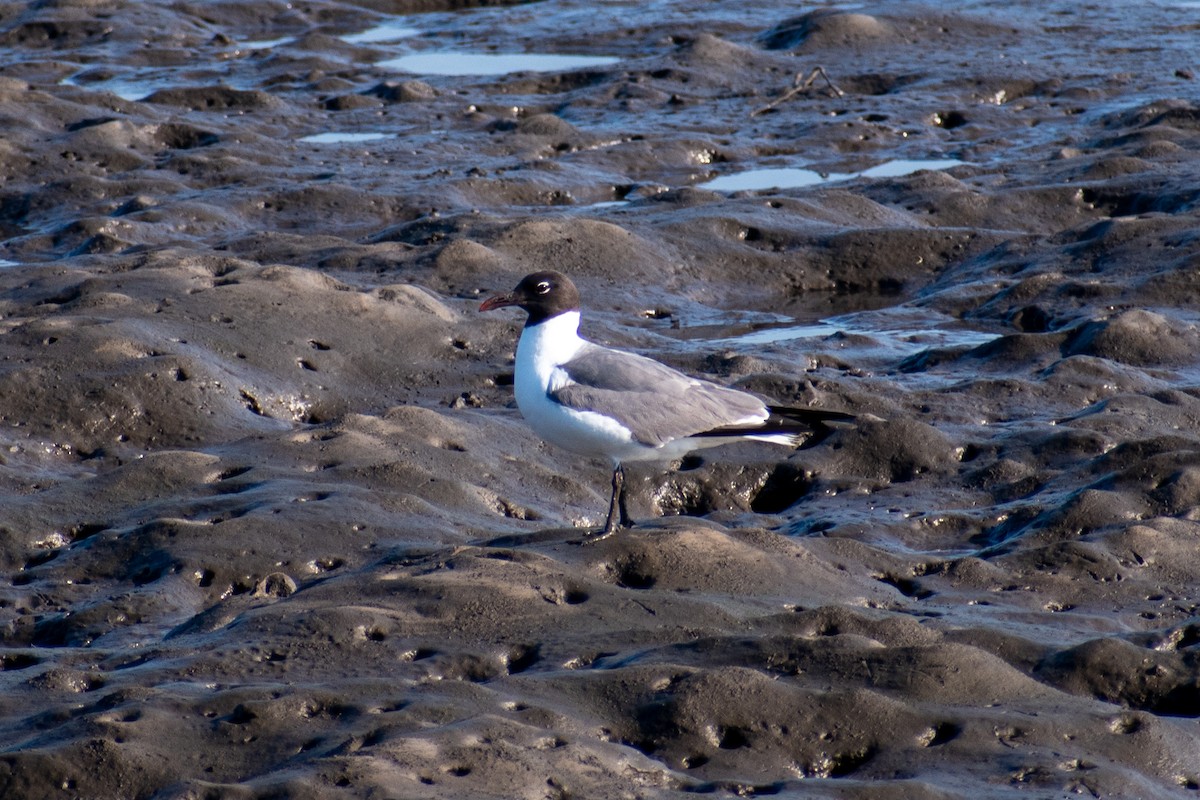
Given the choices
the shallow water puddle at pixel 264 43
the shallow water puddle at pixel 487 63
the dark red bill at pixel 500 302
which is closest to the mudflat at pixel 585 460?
the shallow water puddle at pixel 487 63

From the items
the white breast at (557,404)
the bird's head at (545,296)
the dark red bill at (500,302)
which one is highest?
the bird's head at (545,296)

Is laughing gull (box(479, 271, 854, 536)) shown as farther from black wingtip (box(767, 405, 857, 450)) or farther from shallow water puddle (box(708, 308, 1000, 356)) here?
shallow water puddle (box(708, 308, 1000, 356))

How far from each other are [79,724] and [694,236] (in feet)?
27.8

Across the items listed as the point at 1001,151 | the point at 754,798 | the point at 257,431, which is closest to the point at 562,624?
the point at 754,798

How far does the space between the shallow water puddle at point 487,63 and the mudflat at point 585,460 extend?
0.67 feet

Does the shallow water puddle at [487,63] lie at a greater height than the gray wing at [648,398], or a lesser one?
lesser

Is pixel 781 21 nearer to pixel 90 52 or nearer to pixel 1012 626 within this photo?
pixel 90 52

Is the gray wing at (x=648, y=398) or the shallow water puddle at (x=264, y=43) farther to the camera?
the shallow water puddle at (x=264, y=43)

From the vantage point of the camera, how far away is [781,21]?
2019 cm

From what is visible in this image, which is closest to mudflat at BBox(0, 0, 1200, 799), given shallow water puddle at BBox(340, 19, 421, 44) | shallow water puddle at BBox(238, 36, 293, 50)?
shallow water puddle at BBox(238, 36, 293, 50)

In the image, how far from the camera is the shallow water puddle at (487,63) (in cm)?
1881

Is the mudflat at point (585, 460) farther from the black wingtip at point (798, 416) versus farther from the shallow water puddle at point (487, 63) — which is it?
the black wingtip at point (798, 416)

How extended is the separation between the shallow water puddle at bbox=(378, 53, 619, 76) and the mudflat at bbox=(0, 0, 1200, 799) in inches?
8.0

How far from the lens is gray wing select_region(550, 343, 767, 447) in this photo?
7.18 metres
